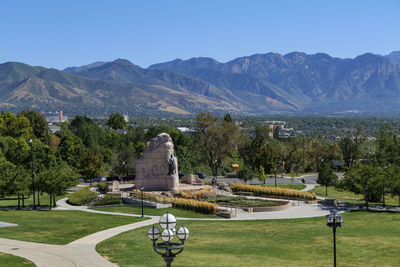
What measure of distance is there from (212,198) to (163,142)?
958 cm

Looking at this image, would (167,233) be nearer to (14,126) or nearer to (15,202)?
(15,202)

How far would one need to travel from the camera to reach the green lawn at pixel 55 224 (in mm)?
37094

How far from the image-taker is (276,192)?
64375mm

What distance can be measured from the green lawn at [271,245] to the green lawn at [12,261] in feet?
15.2

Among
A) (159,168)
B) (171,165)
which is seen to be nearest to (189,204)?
(171,165)

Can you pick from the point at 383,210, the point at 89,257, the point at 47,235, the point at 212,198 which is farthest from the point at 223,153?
the point at 89,257

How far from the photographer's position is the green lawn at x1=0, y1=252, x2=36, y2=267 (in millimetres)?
28683

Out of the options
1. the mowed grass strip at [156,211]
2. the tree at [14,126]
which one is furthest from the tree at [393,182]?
the tree at [14,126]

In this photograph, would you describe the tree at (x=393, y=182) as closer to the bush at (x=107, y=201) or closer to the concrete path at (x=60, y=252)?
the bush at (x=107, y=201)

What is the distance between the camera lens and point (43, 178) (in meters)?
53.8

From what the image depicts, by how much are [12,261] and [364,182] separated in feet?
127

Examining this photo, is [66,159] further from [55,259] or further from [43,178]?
[55,259]

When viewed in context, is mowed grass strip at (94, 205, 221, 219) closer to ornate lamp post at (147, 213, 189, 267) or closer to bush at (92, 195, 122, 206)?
bush at (92, 195, 122, 206)

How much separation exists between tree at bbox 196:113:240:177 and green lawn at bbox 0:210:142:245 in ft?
138
